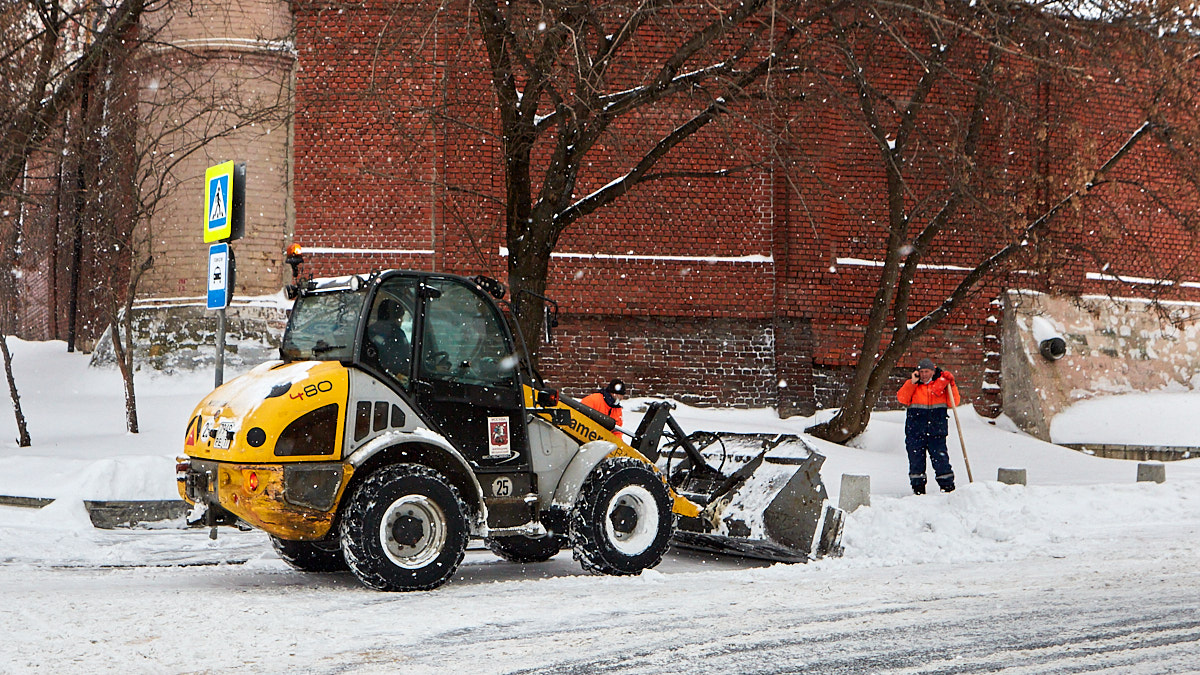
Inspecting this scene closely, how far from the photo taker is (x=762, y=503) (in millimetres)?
9414

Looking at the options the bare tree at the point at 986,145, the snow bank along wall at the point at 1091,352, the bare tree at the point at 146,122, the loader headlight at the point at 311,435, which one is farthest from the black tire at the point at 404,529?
the snow bank along wall at the point at 1091,352

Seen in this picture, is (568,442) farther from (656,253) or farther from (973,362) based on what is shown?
(973,362)

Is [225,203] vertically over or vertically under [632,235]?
under

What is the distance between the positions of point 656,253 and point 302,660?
13.4 m

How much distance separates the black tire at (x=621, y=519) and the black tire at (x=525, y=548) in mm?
345

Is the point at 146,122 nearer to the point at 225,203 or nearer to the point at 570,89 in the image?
the point at 225,203

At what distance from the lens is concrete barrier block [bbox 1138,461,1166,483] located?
45.6ft

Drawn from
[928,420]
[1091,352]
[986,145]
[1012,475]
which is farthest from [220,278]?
[1091,352]

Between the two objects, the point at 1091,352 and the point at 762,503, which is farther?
the point at 1091,352

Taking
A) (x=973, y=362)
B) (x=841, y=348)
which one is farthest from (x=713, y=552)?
(x=973, y=362)

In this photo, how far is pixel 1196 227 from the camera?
17719mm

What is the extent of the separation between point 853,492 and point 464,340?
187 inches

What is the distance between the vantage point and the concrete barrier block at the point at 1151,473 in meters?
13.9

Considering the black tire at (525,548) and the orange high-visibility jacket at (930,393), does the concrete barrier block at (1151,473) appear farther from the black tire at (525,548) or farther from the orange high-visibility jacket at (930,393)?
the black tire at (525,548)
